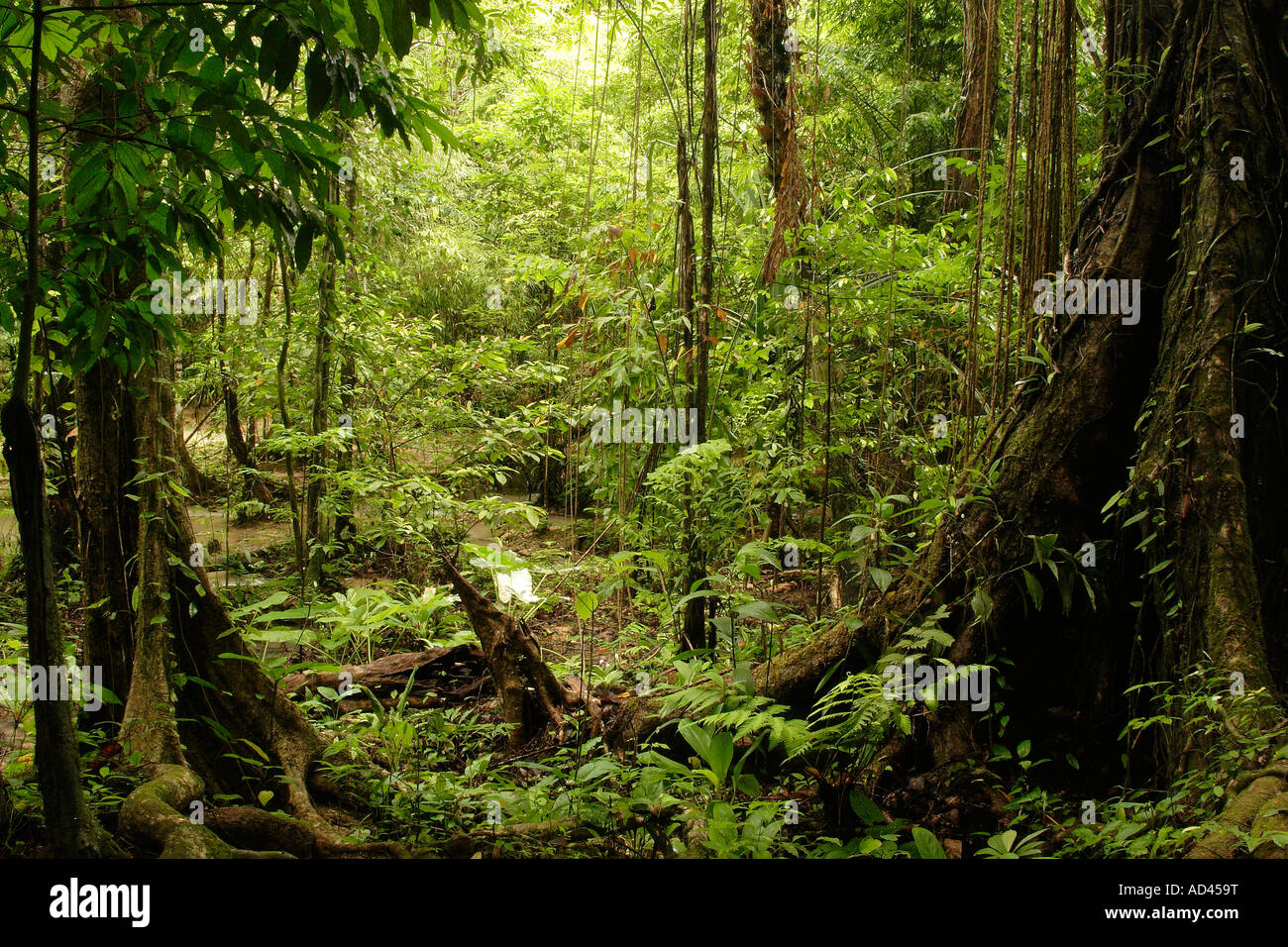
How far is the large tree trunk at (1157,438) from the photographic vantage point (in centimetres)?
216

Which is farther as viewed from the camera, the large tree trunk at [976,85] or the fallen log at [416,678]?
the fallen log at [416,678]

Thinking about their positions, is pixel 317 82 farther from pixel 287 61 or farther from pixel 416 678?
pixel 416 678

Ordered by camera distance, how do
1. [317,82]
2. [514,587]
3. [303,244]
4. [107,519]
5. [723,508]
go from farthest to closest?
[514,587], [723,508], [107,519], [303,244], [317,82]

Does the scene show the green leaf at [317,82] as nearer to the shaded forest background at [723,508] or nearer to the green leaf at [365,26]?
the shaded forest background at [723,508]

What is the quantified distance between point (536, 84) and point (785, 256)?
3939 millimetres

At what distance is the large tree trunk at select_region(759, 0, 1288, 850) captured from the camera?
2.16 metres

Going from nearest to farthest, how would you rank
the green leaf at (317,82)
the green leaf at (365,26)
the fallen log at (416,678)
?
the green leaf at (365,26)
the green leaf at (317,82)
the fallen log at (416,678)

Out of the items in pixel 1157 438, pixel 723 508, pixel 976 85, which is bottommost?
pixel 723 508

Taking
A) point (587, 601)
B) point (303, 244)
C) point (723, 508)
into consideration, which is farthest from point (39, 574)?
point (723, 508)

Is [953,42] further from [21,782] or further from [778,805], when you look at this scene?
[21,782]

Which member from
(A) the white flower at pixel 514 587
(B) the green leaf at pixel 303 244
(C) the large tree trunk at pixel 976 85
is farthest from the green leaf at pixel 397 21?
(A) the white flower at pixel 514 587

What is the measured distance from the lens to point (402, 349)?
213 inches

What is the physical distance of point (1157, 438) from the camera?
229 centimetres
